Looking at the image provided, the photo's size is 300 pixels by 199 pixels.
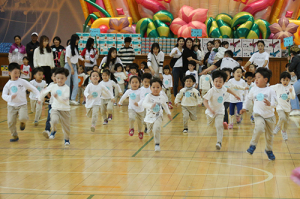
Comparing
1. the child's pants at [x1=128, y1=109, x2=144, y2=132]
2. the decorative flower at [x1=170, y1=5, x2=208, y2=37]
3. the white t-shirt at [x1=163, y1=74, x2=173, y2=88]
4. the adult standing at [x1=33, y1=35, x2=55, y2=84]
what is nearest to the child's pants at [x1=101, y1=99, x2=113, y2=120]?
the child's pants at [x1=128, y1=109, x2=144, y2=132]

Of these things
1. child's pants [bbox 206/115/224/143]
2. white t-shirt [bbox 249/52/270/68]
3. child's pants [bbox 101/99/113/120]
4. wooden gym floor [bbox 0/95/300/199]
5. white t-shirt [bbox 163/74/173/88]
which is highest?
white t-shirt [bbox 249/52/270/68]

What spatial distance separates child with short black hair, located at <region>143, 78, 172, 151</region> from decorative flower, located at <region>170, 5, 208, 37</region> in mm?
9016

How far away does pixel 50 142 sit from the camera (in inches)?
276

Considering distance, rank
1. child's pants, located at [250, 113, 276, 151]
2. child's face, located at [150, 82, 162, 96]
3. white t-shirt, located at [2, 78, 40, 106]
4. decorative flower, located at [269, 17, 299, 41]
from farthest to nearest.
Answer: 1. decorative flower, located at [269, 17, 299, 41]
2. white t-shirt, located at [2, 78, 40, 106]
3. child's face, located at [150, 82, 162, 96]
4. child's pants, located at [250, 113, 276, 151]

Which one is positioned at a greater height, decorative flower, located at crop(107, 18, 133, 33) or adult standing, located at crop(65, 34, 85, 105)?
decorative flower, located at crop(107, 18, 133, 33)

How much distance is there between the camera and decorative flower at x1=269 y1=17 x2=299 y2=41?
48.5 feet

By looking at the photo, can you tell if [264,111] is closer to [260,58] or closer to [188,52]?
[260,58]

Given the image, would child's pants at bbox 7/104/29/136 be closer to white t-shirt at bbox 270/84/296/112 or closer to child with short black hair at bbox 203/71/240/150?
child with short black hair at bbox 203/71/240/150

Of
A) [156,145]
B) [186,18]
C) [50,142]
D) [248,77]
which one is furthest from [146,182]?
[186,18]

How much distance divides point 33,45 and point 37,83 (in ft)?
15.4

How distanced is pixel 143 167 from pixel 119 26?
10.8m

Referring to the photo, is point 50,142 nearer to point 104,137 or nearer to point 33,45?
point 104,137

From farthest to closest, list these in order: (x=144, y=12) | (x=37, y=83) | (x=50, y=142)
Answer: (x=144, y=12) < (x=37, y=83) < (x=50, y=142)

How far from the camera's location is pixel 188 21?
15688 millimetres
